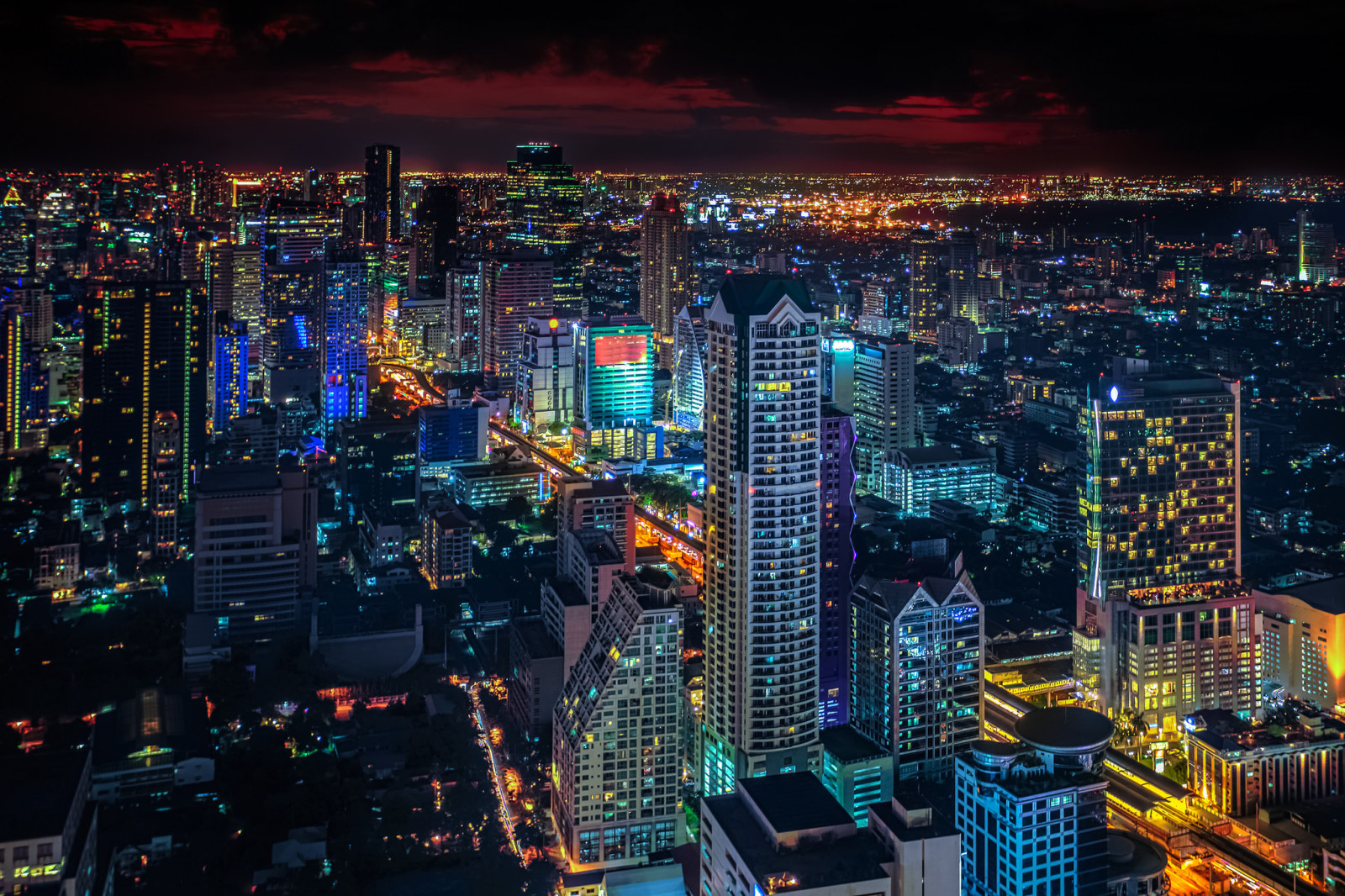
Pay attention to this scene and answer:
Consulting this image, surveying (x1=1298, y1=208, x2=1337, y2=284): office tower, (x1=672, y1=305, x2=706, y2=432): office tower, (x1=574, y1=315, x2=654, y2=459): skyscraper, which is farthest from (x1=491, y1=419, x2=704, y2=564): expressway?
(x1=1298, y1=208, x2=1337, y2=284): office tower

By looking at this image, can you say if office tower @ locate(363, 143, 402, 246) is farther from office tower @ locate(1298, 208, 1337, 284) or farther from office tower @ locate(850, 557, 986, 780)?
office tower @ locate(850, 557, 986, 780)

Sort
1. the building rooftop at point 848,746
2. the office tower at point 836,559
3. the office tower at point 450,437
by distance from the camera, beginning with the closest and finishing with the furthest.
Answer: the building rooftop at point 848,746 < the office tower at point 836,559 < the office tower at point 450,437

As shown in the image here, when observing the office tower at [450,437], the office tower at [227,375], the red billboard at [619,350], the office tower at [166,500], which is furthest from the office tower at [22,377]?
the red billboard at [619,350]

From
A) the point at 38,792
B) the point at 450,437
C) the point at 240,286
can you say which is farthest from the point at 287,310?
the point at 38,792

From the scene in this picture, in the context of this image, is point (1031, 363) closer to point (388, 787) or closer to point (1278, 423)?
point (1278, 423)

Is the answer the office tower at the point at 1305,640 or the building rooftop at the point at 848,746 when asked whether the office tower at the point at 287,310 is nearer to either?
the building rooftop at the point at 848,746

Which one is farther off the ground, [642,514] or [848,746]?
[642,514]

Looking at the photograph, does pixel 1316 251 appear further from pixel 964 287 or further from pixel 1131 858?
pixel 1131 858
